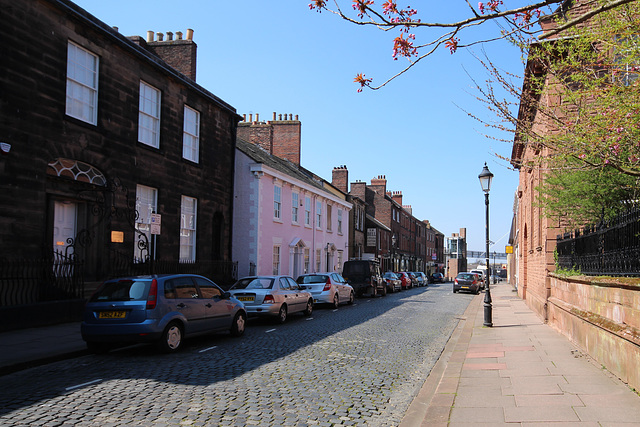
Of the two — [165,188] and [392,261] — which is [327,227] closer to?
[165,188]

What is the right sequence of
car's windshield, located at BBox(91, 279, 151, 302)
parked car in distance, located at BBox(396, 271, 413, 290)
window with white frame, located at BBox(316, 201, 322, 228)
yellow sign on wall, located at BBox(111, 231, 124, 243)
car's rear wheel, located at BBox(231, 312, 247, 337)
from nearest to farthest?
car's windshield, located at BBox(91, 279, 151, 302) → car's rear wheel, located at BBox(231, 312, 247, 337) → yellow sign on wall, located at BBox(111, 231, 124, 243) → window with white frame, located at BBox(316, 201, 322, 228) → parked car in distance, located at BBox(396, 271, 413, 290)

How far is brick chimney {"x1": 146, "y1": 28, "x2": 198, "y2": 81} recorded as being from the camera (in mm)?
22531

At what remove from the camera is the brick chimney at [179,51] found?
22.5m

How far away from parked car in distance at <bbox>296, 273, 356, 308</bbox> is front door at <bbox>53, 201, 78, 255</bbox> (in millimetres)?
8865

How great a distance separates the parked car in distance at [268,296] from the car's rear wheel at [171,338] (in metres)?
4.70

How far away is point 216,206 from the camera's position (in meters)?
22.9

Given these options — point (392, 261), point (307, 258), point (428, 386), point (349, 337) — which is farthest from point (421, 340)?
point (392, 261)

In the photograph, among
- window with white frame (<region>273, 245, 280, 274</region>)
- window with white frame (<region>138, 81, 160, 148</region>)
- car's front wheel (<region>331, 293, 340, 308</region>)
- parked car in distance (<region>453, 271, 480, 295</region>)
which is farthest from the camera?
parked car in distance (<region>453, 271, 480, 295</region>)

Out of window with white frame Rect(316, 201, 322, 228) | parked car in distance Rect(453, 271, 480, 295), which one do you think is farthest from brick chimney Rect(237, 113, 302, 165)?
parked car in distance Rect(453, 271, 480, 295)

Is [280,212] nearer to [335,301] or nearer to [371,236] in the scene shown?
[335,301]

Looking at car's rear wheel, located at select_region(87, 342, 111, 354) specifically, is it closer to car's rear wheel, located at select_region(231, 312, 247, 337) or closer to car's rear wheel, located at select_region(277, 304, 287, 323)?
car's rear wheel, located at select_region(231, 312, 247, 337)

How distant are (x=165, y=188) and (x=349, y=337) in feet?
32.0

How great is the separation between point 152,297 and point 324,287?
1199 centimetres

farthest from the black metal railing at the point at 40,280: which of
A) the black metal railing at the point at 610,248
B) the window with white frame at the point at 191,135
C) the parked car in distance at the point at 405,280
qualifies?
the parked car in distance at the point at 405,280
